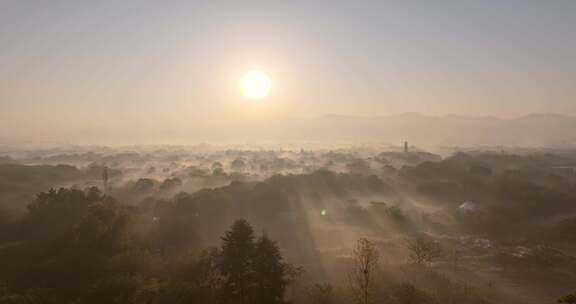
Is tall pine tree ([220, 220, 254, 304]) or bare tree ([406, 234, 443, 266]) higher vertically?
tall pine tree ([220, 220, 254, 304])

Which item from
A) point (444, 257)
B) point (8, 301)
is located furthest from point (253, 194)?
point (8, 301)

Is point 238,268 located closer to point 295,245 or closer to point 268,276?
point 268,276

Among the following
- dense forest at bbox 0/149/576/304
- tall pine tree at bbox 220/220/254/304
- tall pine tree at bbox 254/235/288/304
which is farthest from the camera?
dense forest at bbox 0/149/576/304

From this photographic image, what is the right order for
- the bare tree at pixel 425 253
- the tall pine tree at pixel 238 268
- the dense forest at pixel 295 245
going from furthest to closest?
the bare tree at pixel 425 253 → the dense forest at pixel 295 245 → the tall pine tree at pixel 238 268

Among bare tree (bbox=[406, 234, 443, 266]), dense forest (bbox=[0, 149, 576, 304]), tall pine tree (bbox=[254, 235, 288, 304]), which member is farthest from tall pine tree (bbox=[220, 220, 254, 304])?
bare tree (bbox=[406, 234, 443, 266])

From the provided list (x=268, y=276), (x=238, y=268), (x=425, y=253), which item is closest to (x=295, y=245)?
(x=425, y=253)

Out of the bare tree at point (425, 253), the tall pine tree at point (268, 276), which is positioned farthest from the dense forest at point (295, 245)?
the bare tree at point (425, 253)

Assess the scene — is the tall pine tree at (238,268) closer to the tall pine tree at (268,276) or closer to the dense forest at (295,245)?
the dense forest at (295,245)

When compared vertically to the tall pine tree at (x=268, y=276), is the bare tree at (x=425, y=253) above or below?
below

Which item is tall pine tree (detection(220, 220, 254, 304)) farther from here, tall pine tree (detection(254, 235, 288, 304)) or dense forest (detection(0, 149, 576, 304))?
tall pine tree (detection(254, 235, 288, 304))

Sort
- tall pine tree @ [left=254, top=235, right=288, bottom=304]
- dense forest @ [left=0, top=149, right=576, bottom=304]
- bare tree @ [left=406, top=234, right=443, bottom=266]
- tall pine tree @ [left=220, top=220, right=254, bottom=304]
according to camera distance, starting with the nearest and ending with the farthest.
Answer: tall pine tree @ [left=254, top=235, right=288, bottom=304]
tall pine tree @ [left=220, top=220, right=254, bottom=304]
dense forest @ [left=0, top=149, right=576, bottom=304]
bare tree @ [left=406, top=234, right=443, bottom=266]
